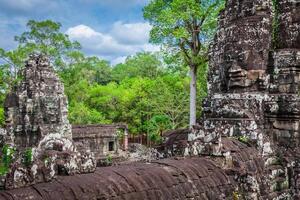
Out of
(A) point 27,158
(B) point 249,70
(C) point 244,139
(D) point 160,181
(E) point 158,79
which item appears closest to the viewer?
(A) point 27,158

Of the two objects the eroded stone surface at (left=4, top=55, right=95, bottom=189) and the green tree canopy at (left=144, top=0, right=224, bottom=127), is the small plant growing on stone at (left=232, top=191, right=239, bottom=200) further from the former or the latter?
the green tree canopy at (left=144, top=0, right=224, bottom=127)

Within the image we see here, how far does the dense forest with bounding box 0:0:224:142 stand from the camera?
22281 mm

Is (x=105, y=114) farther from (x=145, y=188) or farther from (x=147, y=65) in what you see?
(x=145, y=188)

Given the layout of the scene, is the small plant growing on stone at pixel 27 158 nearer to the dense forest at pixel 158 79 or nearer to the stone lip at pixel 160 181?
the stone lip at pixel 160 181

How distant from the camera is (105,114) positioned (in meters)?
35.7

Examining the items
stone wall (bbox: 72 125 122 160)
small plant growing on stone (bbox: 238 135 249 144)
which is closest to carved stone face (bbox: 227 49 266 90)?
small plant growing on stone (bbox: 238 135 249 144)

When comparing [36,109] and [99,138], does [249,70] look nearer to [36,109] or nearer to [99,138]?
[36,109]

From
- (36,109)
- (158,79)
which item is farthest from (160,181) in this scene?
(158,79)

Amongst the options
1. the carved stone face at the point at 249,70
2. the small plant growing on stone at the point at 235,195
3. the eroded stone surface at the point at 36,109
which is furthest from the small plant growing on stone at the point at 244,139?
the eroded stone surface at the point at 36,109

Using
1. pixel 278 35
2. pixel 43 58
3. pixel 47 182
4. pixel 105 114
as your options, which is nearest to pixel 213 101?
pixel 278 35

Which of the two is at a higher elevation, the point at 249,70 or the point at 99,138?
the point at 249,70

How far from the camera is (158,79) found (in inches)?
1291

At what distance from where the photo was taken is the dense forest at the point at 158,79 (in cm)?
2228

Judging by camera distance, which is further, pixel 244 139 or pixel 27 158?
pixel 244 139
